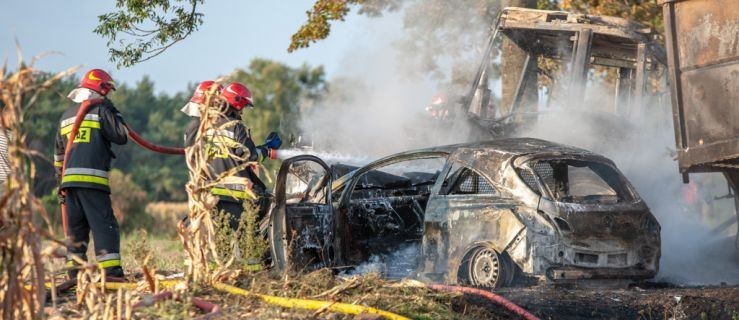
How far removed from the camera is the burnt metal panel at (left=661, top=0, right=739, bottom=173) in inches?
379

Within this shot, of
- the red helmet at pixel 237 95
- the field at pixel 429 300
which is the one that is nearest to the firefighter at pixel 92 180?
the field at pixel 429 300

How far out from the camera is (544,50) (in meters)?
15.0

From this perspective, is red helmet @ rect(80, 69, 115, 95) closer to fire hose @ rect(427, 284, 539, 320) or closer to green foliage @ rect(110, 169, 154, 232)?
fire hose @ rect(427, 284, 539, 320)

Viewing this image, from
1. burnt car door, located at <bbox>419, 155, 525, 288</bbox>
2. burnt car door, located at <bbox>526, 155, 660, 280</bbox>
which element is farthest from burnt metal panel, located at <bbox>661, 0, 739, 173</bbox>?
burnt car door, located at <bbox>419, 155, 525, 288</bbox>

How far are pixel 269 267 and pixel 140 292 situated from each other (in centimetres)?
245

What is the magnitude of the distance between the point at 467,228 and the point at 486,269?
1.29ft

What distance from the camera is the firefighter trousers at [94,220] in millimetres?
8688

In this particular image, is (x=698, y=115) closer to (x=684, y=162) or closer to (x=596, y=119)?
(x=684, y=162)

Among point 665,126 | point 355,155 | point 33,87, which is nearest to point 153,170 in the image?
point 355,155

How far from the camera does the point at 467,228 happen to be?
9.32 meters

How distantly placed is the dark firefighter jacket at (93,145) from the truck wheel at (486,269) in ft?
9.96

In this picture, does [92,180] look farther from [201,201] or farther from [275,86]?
[275,86]

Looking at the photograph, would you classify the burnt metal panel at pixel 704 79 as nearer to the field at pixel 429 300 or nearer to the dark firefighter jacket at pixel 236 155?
the field at pixel 429 300

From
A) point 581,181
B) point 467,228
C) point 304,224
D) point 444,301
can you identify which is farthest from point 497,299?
point 304,224
